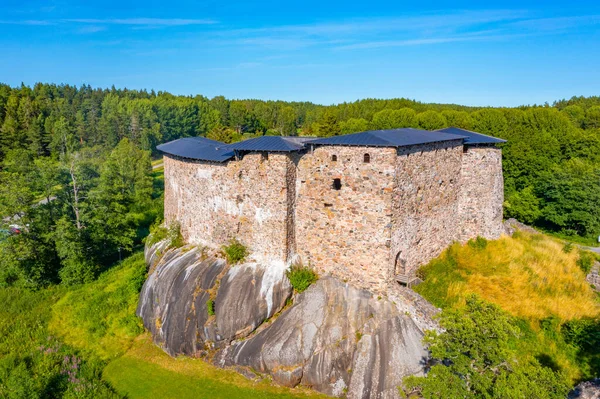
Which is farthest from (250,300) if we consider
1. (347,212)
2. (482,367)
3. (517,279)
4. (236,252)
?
(517,279)

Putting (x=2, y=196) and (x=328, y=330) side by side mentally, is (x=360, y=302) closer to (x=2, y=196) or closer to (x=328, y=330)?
(x=328, y=330)

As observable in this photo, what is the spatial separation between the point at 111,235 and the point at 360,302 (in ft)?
78.9

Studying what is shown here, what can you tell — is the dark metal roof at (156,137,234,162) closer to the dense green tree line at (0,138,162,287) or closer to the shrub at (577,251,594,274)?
the dense green tree line at (0,138,162,287)

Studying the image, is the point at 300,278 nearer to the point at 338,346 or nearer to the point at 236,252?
the point at 338,346

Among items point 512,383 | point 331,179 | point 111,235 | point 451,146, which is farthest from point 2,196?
point 512,383

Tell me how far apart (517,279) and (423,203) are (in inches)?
262

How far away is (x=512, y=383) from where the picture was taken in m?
10.4

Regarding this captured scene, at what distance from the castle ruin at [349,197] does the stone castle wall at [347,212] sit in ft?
0.16

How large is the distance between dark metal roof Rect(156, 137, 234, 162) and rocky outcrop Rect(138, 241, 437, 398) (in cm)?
601

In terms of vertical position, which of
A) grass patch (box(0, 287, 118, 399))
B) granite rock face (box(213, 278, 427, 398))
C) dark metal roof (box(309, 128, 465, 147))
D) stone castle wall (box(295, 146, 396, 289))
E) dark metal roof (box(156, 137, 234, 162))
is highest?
dark metal roof (box(309, 128, 465, 147))

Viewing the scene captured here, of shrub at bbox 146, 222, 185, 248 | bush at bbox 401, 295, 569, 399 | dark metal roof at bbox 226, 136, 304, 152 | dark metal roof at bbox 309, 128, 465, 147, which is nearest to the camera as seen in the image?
bush at bbox 401, 295, 569, 399

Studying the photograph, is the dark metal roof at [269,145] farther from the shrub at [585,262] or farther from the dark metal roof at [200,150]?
the shrub at [585,262]

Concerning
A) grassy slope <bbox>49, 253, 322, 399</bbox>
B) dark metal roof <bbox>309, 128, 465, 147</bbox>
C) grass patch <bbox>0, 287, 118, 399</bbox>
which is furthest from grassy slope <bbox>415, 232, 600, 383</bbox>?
grass patch <bbox>0, 287, 118, 399</bbox>

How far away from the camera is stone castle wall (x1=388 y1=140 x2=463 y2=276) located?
17.7 metres
